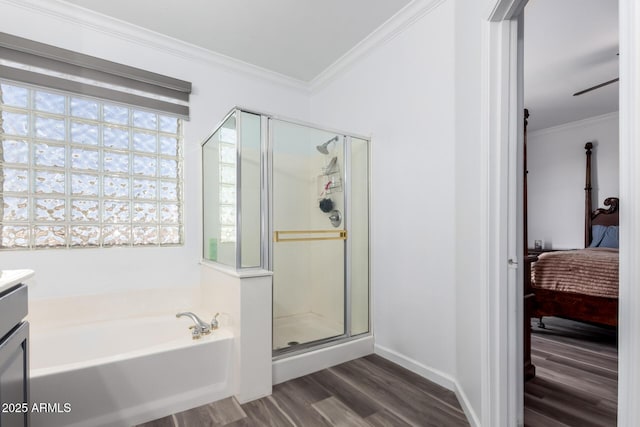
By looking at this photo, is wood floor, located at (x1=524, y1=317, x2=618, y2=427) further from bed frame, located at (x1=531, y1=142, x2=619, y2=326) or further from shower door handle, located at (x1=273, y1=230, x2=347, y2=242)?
shower door handle, located at (x1=273, y1=230, x2=347, y2=242)

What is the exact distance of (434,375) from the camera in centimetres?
201

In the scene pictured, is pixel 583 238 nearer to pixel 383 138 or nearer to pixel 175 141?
pixel 383 138

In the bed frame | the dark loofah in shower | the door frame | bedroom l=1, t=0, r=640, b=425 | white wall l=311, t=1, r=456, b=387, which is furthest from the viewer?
the dark loofah in shower

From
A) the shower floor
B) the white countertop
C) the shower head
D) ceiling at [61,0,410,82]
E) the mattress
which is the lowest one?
the shower floor

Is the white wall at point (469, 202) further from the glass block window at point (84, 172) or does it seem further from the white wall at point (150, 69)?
the glass block window at point (84, 172)

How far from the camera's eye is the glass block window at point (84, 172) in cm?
211

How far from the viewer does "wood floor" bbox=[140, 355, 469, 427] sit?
162cm

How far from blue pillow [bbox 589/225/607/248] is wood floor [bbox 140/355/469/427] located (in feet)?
10.3

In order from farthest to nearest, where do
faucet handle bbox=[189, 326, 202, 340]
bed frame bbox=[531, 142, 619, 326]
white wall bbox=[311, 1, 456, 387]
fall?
bed frame bbox=[531, 142, 619, 326] < white wall bbox=[311, 1, 456, 387] < faucet handle bbox=[189, 326, 202, 340]

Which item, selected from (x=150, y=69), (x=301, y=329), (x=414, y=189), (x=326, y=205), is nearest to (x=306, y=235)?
(x=326, y=205)

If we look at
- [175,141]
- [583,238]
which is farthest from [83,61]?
[583,238]

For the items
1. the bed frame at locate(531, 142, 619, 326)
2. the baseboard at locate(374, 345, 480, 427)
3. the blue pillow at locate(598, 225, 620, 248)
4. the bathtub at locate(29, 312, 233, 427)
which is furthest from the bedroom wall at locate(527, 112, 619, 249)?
the bathtub at locate(29, 312, 233, 427)

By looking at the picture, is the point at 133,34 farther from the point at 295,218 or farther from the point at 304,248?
the point at 304,248

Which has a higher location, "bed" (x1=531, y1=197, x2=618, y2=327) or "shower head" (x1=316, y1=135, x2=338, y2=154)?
"shower head" (x1=316, y1=135, x2=338, y2=154)
